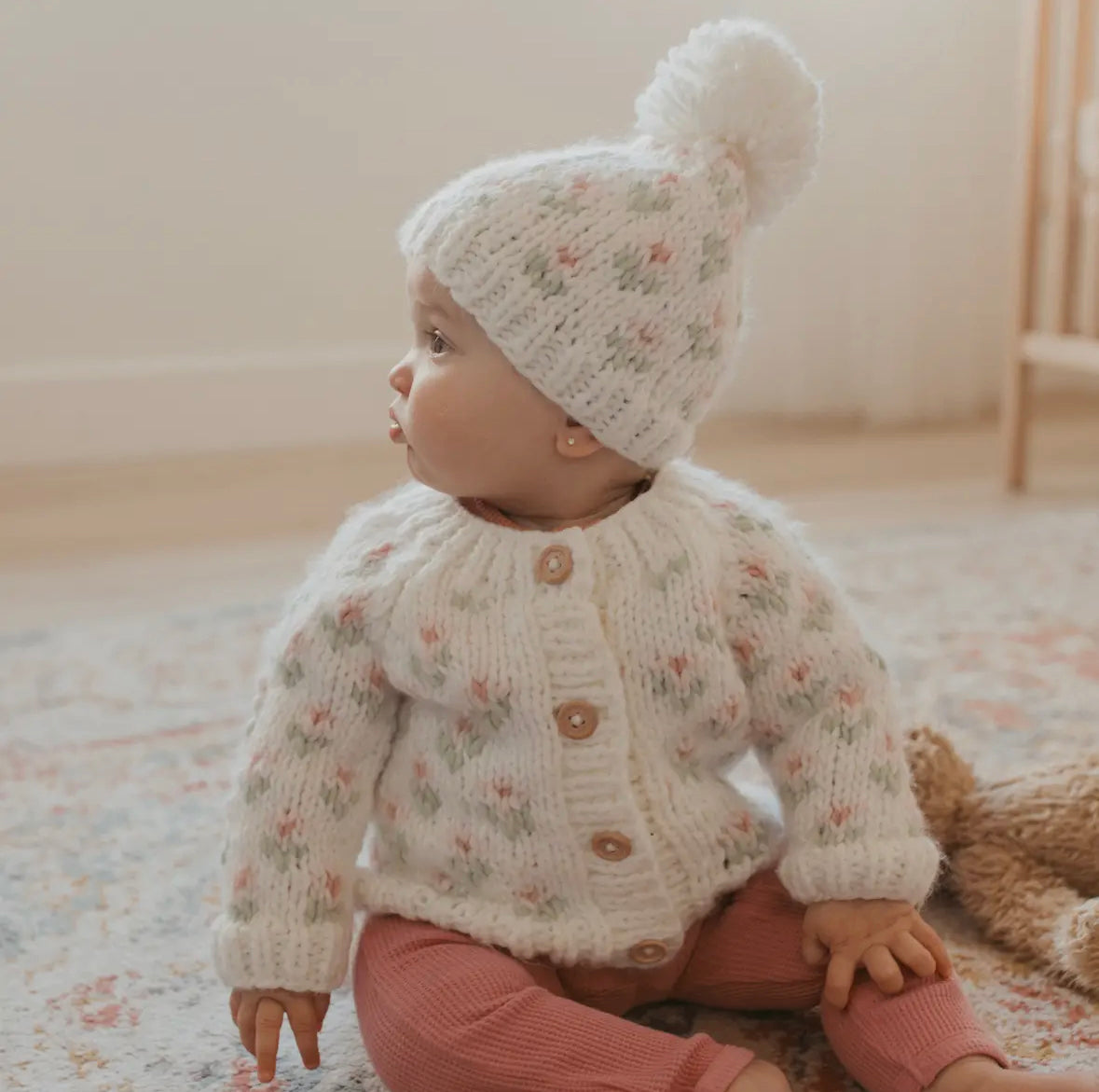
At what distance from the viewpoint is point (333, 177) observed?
2.12 m

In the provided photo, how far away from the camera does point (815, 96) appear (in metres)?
0.79

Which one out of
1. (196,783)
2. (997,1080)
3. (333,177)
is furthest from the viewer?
(333,177)

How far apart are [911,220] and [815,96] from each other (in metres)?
1.52

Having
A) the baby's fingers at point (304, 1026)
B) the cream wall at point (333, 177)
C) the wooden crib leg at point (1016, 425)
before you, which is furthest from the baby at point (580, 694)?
the cream wall at point (333, 177)

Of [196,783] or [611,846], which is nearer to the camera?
[611,846]

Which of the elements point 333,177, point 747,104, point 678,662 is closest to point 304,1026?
point 678,662

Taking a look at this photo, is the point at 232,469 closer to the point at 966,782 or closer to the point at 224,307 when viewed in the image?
the point at 224,307

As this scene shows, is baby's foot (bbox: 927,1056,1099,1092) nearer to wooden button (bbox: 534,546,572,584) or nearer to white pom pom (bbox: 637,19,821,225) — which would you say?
wooden button (bbox: 534,546,572,584)

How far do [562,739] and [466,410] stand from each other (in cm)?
17

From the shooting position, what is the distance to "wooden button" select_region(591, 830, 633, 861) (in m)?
0.76

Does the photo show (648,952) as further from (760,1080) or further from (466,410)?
(466,410)

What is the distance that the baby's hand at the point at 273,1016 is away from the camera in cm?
75

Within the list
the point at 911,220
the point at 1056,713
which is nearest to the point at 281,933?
the point at 1056,713

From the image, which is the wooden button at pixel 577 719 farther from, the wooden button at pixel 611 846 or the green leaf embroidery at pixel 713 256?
the green leaf embroidery at pixel 713 256
